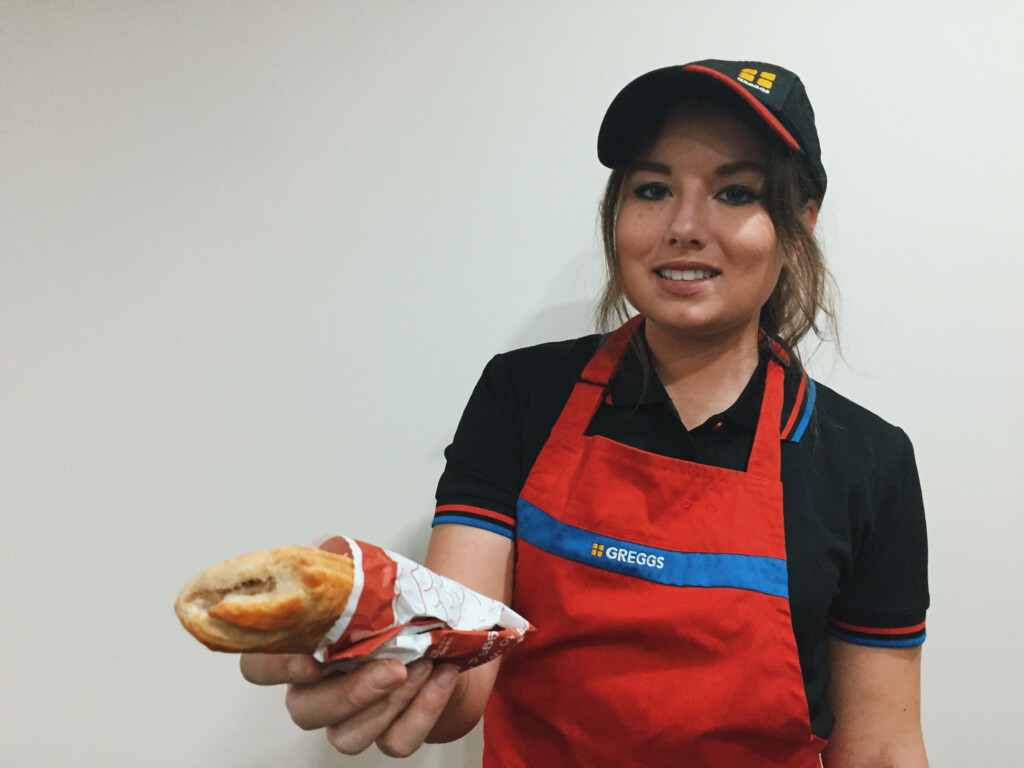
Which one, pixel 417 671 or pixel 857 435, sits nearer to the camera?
pixel 417 671

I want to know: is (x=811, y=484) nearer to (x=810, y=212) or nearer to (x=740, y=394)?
(x=740, y=394)

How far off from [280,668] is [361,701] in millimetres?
73

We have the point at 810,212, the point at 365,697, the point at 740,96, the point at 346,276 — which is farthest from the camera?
the point at 346,276

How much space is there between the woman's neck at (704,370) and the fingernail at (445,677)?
0.38 meters

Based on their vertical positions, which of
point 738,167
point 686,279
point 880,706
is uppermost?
point 738,167

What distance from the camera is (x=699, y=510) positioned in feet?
2.38

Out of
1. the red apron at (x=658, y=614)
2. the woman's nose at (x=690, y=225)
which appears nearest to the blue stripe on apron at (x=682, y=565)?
the red apron at (x=658, y=614)

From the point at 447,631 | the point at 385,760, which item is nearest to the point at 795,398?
the point at 447,631

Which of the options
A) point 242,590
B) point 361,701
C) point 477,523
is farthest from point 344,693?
point 477,523

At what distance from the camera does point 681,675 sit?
702 millimetres

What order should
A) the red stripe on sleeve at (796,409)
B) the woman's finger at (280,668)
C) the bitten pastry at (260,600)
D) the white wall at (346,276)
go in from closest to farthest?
the bitten pastry at (260,600), the woman's finger at (280,668), the red stripe on sleeve at (796,409), the white wall at (346,276)

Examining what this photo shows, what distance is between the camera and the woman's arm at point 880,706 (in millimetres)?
794

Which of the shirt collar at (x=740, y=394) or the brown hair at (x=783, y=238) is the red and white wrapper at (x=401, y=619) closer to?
the shirt collar at (x=740, y=394)

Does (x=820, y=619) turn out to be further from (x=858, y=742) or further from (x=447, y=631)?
(x=447, y=631)
